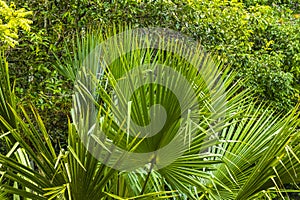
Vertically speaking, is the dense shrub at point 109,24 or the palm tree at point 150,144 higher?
the palm tree at point 150,144

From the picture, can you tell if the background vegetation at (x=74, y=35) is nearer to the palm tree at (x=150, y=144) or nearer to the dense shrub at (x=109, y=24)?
the dense shrub at (x=109, y=24)

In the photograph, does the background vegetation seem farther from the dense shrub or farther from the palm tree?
the palm tree

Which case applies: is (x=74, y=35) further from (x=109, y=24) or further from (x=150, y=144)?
(x=150, y=144)

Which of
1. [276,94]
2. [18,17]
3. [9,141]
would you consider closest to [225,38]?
[276,94]

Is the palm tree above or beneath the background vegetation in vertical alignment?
above

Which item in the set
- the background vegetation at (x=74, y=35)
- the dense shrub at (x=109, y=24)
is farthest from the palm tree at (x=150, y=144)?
the dense shrub at (x=109, y=24)

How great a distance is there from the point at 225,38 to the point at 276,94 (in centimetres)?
115

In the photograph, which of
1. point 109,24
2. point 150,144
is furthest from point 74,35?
point 150,144

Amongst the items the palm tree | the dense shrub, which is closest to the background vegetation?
the dense shrub

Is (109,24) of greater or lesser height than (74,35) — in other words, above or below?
above

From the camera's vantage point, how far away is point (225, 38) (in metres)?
4.99

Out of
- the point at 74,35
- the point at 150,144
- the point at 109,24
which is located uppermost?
the point at 150,144

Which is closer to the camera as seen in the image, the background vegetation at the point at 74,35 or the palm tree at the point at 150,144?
the palm tree at the point at 150,144

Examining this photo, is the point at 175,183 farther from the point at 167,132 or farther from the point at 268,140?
the point at 268,140
